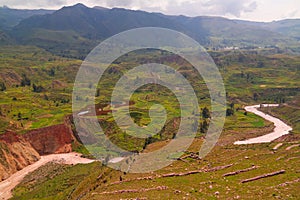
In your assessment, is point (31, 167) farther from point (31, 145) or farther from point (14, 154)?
point (31, 145)

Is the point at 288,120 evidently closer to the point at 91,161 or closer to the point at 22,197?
the point at 91,161

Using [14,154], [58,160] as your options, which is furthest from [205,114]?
[14,154]

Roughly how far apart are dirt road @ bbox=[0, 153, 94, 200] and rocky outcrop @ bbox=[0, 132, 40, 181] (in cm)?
144

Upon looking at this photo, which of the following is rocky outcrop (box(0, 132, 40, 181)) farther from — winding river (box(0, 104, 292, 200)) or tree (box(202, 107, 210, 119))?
tree (box(202, 107, 210, 119))

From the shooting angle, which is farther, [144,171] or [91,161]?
[91,161]

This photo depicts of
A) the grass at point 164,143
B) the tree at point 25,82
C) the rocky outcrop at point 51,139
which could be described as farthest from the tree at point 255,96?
the tree at point 25,82

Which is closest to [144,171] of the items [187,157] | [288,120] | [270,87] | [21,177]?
[187,157]

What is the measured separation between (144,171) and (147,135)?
4703 cm

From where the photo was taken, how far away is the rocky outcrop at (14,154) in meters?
75.4

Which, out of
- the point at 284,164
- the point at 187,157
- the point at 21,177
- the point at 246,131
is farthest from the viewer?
the point at 246,131

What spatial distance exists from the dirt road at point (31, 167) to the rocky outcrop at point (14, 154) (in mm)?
1436

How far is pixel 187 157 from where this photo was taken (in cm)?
5297

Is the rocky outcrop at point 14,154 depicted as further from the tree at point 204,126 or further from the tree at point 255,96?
the tree at point 255,96

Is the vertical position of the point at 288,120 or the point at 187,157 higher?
the point at 187,157
